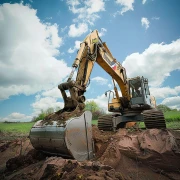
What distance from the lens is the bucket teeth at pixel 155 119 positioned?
7961 millimetres

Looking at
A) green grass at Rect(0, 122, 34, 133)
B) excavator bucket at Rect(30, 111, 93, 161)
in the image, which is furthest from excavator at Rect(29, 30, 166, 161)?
green grass at Rect(0, 122, 34, 133)

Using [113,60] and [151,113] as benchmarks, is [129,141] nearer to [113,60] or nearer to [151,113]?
[151,113]

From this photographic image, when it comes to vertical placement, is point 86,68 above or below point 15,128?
above

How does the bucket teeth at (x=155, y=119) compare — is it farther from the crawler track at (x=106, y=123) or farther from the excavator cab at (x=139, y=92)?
the crawler track at (x=106, y=123)

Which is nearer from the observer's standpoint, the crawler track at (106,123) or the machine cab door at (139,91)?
the machine cab door at (139,91)

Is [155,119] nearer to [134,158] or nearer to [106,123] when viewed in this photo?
[106,123]

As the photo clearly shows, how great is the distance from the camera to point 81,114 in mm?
4723

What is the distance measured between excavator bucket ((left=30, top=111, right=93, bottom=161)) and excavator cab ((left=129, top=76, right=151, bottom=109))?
4564mm

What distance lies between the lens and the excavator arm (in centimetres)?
491

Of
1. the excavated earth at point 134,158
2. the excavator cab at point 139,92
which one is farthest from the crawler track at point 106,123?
the excavated earth at point 134,158

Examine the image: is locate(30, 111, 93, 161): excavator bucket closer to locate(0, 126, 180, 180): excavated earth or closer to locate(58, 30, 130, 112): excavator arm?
locate(0, 126, 180, 180): excavated earth

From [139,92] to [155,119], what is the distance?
1680mm

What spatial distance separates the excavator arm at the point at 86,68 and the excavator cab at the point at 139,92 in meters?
0.73

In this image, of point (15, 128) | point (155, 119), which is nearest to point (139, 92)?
point (155, 119)
